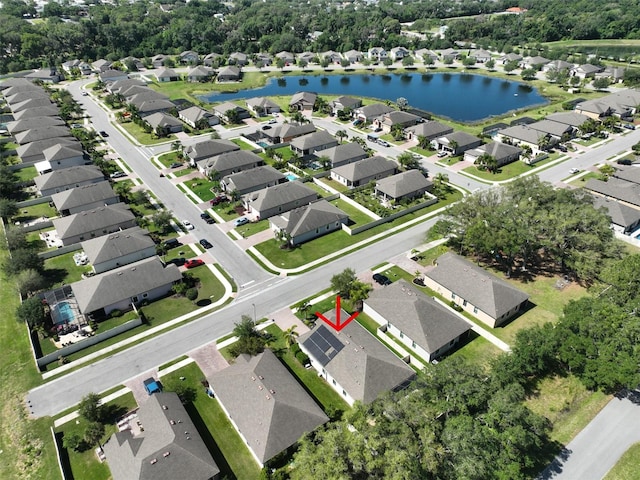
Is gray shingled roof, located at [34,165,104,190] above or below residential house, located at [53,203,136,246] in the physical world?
above

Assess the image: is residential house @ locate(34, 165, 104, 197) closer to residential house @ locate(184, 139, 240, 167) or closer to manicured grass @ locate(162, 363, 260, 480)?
residential house @ locate(184, 139, 240, 167)

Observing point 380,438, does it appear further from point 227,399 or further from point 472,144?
point 472,144

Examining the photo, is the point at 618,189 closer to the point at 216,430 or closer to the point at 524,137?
the point at 524,137

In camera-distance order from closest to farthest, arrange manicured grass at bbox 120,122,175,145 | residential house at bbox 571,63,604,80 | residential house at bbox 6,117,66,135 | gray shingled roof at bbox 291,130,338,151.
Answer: gray shingled roof at bbox 291,130,338,151 < manicured grass at bbox 120,122,175,145 < residential house at bbox 6,117,66,135 < residential house at bbox 571,63,604,80

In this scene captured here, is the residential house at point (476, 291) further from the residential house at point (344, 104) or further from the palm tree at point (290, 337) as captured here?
the residential house at point (344, 104)

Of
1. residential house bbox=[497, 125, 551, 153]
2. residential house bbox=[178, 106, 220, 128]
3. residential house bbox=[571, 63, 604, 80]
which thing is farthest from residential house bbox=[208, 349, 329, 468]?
residential house bbox=[571, 63, 604, 80]

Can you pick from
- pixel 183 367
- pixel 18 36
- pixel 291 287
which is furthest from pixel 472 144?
pixel 18 36
